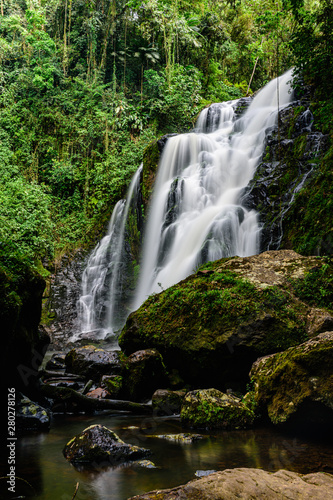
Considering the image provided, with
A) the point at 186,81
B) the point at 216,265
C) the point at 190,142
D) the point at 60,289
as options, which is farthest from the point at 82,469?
the point at 186,81

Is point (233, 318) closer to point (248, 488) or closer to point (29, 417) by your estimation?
point (29, 417)

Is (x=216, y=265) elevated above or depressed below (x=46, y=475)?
above

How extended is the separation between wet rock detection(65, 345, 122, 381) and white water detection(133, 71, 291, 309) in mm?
3144

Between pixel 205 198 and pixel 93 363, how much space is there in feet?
23.5

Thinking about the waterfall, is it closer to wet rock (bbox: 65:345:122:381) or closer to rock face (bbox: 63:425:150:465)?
wet rock (bbox: 65:345:122:381)

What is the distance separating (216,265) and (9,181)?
11.1 metres

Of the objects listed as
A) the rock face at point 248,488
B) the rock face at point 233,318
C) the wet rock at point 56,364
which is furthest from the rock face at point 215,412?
the wet rock at point 56,364

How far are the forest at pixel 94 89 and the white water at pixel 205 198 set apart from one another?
9.11ft

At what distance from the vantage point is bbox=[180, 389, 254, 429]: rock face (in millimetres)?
4480

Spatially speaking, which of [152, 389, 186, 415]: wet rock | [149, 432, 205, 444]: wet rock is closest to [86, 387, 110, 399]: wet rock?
[152, 389, 186, 415]: wet rock

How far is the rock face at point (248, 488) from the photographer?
1866 mm

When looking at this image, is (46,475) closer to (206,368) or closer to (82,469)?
(82,469)

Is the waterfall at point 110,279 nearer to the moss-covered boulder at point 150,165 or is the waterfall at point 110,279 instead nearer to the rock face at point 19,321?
the moss-covered boulder at point 150,165

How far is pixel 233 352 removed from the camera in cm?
546
